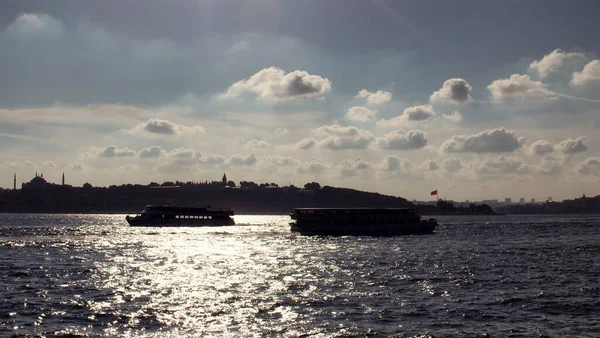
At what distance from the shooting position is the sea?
3412 centimetres

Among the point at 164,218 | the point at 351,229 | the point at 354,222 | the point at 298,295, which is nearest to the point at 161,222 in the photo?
the point at 164,218

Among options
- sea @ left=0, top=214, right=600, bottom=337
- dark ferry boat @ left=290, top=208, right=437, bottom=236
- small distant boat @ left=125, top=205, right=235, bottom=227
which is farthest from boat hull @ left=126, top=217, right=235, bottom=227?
sea @ left=0, top=214, right=600, bottom=337

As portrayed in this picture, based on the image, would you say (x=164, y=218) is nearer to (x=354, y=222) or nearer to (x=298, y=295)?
(x=354, y=222)

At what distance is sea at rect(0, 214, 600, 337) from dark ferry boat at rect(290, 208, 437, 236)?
5165 centimetres

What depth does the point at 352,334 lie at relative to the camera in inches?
1277

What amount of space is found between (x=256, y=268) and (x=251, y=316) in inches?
1000

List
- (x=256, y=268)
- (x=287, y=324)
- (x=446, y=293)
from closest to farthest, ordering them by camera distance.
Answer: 1. (x=287, y=324)
2. (x=446, y=293)
3. (x=256, y=268)

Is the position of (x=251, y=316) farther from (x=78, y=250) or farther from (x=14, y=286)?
(x=78, y=250)

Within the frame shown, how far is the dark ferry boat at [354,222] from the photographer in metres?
132

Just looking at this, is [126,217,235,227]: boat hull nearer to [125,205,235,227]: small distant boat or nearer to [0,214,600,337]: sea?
[125,205,235,227]: small distant boat

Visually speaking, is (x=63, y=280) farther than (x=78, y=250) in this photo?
No

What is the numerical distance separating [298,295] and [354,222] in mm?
90055

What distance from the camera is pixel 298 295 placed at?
4469 cm

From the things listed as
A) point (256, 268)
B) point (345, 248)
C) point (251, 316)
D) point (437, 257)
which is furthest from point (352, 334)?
point (345, 248)
